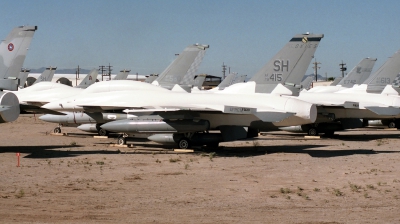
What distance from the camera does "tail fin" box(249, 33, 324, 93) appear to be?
889 inches

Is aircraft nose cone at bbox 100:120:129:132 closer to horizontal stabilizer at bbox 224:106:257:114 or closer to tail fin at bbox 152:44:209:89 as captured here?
horizontal stabilizer at bbox 224:106:257:114

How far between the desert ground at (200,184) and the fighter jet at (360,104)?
3.30 metres

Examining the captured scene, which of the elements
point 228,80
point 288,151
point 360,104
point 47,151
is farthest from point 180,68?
point 228,80

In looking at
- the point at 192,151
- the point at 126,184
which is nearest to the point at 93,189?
the point at 126,184

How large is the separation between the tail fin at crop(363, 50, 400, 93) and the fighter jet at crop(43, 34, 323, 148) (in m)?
10.0

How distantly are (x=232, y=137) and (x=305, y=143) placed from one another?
20.3 feet

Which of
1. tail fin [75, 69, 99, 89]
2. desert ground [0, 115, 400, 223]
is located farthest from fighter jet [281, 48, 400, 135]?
tail fin [75, 69, 99, 89]

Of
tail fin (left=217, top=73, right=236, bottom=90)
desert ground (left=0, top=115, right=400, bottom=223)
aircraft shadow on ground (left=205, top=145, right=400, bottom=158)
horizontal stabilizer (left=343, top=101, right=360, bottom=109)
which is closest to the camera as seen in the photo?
desert ground (left=0, top=115, right=400, bottom=223)

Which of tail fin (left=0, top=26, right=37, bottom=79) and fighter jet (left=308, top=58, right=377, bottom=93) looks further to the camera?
fighter jet (left=308, top=58, right=377, bottom=93)

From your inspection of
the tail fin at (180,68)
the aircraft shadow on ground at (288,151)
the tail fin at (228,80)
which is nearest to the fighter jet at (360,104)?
the aircraft shadow on ground at (288,151)

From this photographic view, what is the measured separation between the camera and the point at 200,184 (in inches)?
591

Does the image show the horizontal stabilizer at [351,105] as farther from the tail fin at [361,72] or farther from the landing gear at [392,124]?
the tail fin at [361,72]

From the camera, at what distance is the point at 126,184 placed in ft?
48.6

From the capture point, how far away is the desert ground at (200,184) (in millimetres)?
11039
